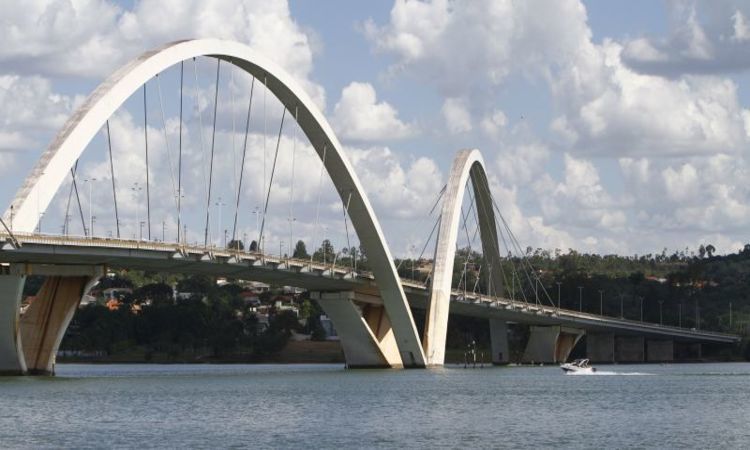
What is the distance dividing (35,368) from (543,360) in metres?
83.2

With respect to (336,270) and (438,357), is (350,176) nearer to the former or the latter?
(336,270)

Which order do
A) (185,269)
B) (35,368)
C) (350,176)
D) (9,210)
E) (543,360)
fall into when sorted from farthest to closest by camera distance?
(543,360) → (350,176) → (185,269) → (35,368) → (9,210)

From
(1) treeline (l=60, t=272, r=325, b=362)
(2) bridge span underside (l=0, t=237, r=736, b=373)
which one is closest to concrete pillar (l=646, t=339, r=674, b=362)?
(2) bridge span underside (l=0, t=237, r=736, b=373)

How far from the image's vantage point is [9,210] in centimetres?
7719

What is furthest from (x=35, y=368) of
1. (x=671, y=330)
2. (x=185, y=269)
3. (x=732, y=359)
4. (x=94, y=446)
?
(x=732, y=359)

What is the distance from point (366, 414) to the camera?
216 ft

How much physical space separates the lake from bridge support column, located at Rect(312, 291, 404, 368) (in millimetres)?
16842

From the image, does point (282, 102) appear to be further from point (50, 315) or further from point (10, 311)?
point (10, 311)

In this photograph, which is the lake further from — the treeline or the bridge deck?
the treeline

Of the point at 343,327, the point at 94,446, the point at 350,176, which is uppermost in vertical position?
the point at 350,176

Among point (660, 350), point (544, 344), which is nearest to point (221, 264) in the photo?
point (544, 344)

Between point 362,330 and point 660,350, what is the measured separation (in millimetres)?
81952

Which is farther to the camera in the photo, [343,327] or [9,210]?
[343,327]

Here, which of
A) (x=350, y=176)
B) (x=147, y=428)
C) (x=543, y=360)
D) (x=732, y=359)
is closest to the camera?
(x=147, y=428)
